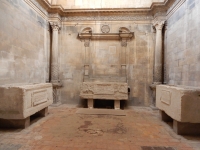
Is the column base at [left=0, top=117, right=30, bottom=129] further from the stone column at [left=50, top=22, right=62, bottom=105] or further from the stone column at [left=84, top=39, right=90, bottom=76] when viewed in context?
the stone column at [left=84, top=39, right=90, bottom=76]

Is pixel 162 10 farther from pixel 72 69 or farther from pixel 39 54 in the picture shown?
pixel 39 54

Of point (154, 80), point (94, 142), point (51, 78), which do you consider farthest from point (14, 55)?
point (154, 80)

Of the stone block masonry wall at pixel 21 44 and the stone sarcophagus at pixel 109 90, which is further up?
the stone block masonry wall at pixel 21 44

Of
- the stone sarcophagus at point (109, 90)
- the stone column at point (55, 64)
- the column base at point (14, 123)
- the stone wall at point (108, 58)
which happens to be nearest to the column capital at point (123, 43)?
the stone wall at point (108, 58)

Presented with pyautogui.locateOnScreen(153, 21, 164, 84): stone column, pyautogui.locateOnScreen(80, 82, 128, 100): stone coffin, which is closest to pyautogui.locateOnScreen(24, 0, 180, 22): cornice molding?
pyautogui.locateOnScreen(153, 21, 164, 84): stone column

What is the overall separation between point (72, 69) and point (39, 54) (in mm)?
1472

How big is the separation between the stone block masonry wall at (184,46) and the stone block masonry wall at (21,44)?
4.79m

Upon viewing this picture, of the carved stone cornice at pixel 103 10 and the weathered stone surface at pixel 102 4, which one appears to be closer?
Answer: the carved stone cornice at pixel 103 10

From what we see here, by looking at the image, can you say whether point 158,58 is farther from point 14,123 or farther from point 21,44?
point 14,123

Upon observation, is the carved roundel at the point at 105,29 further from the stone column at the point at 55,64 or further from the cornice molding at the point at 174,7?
the cornice molding at the point at 174,7

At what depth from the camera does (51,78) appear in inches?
241

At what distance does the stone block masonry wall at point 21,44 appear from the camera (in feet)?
12.2

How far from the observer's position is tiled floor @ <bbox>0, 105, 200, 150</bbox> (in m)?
2.56

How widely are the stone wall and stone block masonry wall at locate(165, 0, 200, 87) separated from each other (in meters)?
0.84
